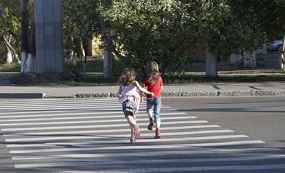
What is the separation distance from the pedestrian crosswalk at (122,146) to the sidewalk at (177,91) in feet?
17.6

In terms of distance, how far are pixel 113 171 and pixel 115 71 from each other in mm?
19406

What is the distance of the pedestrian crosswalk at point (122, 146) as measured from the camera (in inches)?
360

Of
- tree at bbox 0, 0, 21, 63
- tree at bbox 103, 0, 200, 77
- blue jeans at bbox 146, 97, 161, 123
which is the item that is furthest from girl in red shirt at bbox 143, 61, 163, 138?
tree at bbox 0, 0, 21, 63

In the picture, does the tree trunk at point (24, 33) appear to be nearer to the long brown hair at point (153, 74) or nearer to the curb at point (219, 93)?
the curb at point (219, 93)

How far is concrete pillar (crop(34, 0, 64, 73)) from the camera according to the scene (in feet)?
91.8

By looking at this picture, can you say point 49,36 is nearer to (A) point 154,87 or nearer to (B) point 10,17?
(A) point 154,87

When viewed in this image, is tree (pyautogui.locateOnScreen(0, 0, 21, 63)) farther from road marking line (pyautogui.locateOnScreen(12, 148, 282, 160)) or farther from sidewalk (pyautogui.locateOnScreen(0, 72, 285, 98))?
road marking line (pyautogui.locateOnScreen(12, 148, 282, 160))

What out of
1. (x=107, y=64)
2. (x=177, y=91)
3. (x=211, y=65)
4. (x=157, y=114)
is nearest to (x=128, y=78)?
(x=157, y=114)

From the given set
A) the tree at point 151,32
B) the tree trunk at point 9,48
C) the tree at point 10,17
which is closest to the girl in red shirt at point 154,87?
the tree at point 151,32

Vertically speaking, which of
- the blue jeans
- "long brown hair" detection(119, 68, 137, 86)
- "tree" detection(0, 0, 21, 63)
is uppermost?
"tree" detection(0, 0, 21, 63)

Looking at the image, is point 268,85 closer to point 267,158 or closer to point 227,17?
point 227,17

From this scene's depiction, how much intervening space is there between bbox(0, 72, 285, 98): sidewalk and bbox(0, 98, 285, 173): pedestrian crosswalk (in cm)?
537

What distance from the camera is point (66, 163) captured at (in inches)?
370

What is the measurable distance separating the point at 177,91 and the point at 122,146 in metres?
10.8
